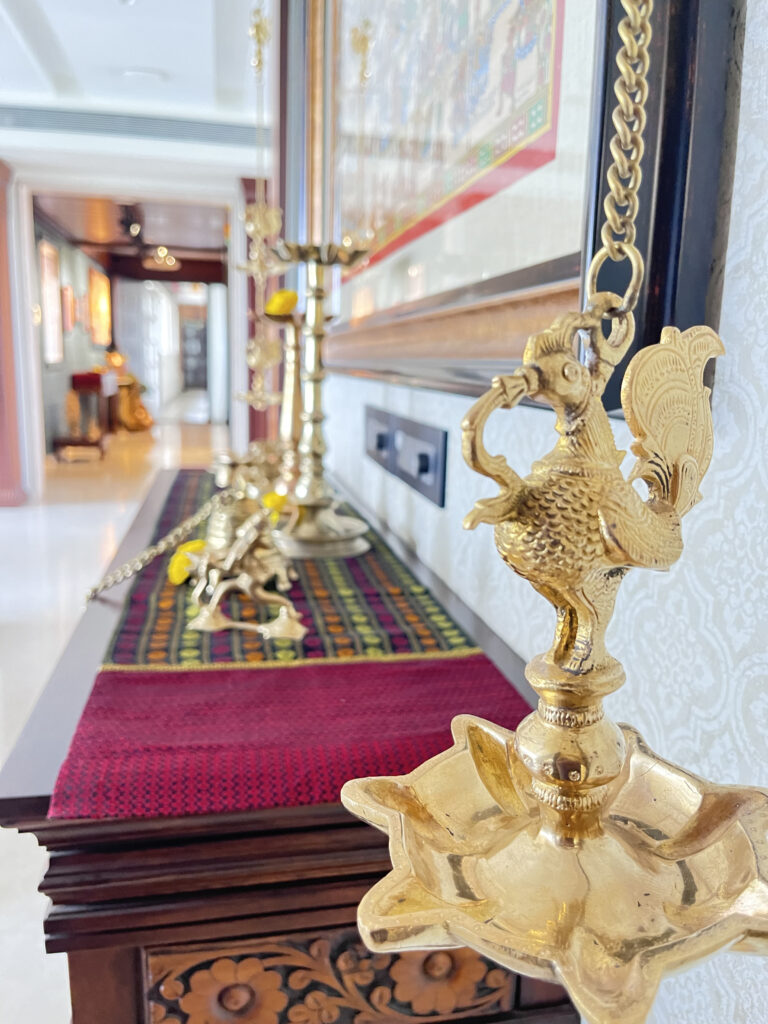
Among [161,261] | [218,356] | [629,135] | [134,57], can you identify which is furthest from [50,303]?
[629,135]

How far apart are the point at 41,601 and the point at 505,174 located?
95.1 inches

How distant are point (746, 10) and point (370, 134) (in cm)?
101

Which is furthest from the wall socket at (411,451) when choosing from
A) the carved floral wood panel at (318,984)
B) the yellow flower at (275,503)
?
the carved floral wood panel at (318,984)

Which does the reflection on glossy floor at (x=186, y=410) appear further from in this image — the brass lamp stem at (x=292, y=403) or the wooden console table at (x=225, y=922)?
the wooden console table at (x=225, y=922)

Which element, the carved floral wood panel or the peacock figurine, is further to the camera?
the carved floral wood panel

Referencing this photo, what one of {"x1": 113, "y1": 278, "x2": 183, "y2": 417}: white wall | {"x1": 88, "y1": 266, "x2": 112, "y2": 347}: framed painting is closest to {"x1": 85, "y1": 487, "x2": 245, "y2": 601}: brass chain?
{"x1": 88, "y1": 266, "x2": 112, "y2": 347}: framed painting

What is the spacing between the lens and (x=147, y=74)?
3420mm

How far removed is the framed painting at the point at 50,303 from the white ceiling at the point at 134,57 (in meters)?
2.68

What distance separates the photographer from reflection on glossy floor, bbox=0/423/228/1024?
100 cm

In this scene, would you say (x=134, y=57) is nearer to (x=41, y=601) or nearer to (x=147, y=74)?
(x=147, y=74)

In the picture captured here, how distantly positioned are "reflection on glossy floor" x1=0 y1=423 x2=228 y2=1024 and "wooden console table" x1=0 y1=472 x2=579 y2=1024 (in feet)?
2.06

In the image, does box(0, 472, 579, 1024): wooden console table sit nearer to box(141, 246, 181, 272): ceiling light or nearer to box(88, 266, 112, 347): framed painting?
box(141, 246, 181, 272): ceiling light

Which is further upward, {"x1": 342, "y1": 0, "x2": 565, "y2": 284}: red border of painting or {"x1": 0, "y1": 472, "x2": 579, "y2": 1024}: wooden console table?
{"x1": 342, "y1": 0, "x2": 565, "y2": 284}: red border of painting

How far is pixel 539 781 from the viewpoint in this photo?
291mm
